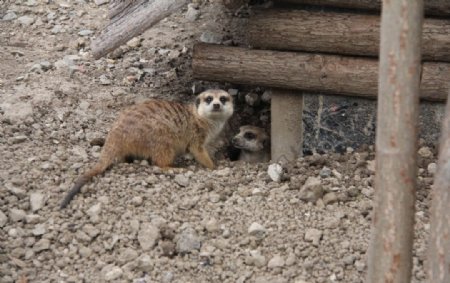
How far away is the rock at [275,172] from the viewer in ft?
14.7

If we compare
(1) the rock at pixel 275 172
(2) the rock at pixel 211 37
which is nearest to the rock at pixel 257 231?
(1) the rock at pixel 275 172

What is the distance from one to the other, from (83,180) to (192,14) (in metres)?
2.34

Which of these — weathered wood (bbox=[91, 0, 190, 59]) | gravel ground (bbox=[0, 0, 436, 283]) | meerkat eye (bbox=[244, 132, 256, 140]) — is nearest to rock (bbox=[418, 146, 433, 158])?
gravel ground (bbox=[0, 0, 436, 283])

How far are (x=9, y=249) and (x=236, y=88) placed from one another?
2.16m

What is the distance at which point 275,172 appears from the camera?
14.8ft

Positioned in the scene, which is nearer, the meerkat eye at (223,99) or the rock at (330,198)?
the rock at (330,198)

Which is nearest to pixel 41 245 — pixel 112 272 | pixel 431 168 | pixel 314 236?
pixel 112 272

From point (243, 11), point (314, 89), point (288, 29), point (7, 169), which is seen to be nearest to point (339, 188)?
point (314, 89)

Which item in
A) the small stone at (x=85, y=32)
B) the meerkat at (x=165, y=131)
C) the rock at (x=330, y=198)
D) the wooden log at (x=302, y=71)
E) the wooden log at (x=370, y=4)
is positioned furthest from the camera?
the small stone at (x=85, y=32)

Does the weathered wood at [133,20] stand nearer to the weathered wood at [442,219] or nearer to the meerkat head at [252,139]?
the meerkat head at [252,139]

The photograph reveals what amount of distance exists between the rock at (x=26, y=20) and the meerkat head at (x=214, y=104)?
6.40 ft

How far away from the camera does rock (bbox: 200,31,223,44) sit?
586cm

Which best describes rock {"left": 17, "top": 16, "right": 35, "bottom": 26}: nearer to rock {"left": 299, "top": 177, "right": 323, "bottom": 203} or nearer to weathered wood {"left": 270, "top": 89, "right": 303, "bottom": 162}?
weathered wood {"left": 270, "top": 89, "right": 303, "bottom": 162}

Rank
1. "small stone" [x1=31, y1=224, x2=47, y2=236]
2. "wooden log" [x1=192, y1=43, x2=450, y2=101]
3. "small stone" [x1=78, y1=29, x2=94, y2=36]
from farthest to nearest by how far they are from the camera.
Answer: "small stone" [x1=78, y1=29, x2=94, y2=36] → "wooden log" [x1=192, y1=43, x2=450, y2=101] → "small stone" [x1=31, y1=224, x2=47, y2=236]
